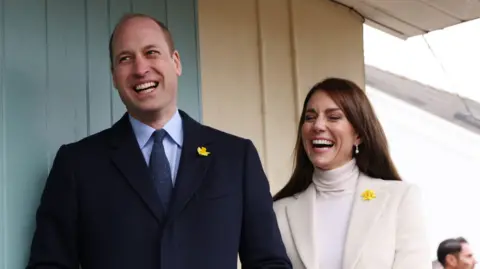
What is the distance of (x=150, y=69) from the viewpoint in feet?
5.08

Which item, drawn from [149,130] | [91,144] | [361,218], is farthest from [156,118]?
[361,218]

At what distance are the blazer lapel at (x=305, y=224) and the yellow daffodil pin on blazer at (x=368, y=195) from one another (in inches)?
5.2

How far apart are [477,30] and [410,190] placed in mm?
2301

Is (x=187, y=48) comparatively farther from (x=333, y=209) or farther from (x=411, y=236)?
(x=411, y=236)

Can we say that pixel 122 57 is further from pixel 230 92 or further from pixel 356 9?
pixel 356 9

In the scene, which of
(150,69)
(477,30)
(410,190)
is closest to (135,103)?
(150,69)

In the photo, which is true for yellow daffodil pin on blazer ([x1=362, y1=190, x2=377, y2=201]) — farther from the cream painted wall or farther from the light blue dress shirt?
the cream painted wall

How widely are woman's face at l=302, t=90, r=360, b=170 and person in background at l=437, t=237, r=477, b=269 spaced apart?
3.13 metres

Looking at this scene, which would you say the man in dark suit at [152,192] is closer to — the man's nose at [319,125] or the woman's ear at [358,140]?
the man's nose at [319,125]

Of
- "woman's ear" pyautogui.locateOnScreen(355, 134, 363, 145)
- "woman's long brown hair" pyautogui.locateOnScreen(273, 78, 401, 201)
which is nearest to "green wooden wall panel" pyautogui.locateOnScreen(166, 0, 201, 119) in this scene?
"woman's long brown hair" pyautogui.locateOnScreen(273, 78, 401, 201)

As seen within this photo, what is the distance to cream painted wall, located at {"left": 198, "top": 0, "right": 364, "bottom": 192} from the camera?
2572mm

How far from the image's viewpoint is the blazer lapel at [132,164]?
Answer: 148 cm

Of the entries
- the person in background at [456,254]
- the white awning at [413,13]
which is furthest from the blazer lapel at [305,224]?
the person in background at [456,254]

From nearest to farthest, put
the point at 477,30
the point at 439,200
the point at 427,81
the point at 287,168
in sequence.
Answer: the point at 287,168 < the point at 477,30 < the point at 427,81 < the point at 439,200
